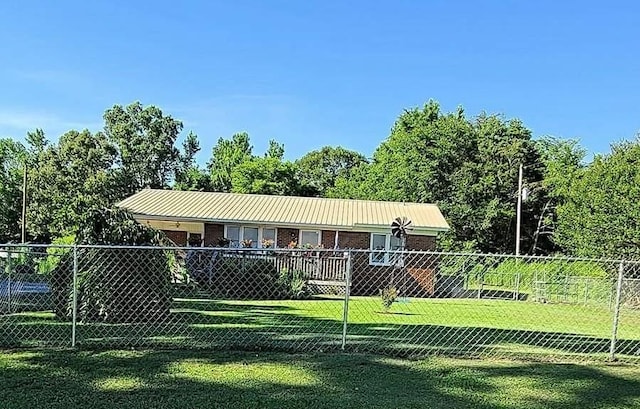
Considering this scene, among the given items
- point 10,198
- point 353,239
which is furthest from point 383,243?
point 10,198

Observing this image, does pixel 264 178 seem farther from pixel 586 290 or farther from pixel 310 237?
pixel 586 290

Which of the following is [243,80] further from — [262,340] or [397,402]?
[397,402]

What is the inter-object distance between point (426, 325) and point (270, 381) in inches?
198

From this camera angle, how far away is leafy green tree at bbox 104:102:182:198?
3859cm

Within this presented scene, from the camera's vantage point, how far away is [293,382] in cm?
488

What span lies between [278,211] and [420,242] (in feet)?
17.6

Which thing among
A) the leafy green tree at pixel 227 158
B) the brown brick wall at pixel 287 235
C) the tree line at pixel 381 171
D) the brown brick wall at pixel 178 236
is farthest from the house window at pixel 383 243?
the leafy green tree at pixel 227 158

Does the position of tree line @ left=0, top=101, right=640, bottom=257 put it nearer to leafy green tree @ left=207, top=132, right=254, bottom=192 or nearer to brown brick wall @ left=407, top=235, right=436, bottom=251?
leafy green tree @ left=207, top=132, right=254, bottom=192

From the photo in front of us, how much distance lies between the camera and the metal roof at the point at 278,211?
19062 mm

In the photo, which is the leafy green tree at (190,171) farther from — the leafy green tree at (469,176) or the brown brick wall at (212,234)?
the brown brick wall at (212,234)

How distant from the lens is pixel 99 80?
2111cm

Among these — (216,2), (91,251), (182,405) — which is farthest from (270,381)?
(216,2)

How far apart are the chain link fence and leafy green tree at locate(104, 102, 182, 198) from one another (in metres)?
25.3

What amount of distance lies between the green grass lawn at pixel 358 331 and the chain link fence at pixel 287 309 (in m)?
0.03
